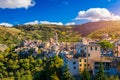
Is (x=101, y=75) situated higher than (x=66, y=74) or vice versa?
(x=66, y=74)

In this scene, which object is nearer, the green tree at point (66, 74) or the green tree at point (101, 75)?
the green tree at point (101, 75)

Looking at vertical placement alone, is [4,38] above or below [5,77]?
above

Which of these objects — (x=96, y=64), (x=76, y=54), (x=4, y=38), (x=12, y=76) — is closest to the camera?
(x=96, y=64)

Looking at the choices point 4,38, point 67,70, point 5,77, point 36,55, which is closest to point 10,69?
point 5,77

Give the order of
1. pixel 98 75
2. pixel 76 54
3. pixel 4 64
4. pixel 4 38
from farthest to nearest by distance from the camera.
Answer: pixel 4 38, pixel 4 64, pixel 76 54, pixel 98 75

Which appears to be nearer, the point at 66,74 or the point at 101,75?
the point at 101,75

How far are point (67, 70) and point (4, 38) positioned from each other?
422ft

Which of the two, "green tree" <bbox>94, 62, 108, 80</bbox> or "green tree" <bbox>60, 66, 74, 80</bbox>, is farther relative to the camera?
"green tree" <bbox>60, 66, 74, 80</bbox>

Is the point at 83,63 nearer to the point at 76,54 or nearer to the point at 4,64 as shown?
the point at 76,54

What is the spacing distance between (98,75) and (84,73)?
2.69 meters

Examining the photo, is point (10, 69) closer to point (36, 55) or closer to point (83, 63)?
point (36, 55)

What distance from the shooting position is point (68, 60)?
Answer: 2530 inches

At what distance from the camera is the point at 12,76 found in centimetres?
8756

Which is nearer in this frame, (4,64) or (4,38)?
(4,64)
